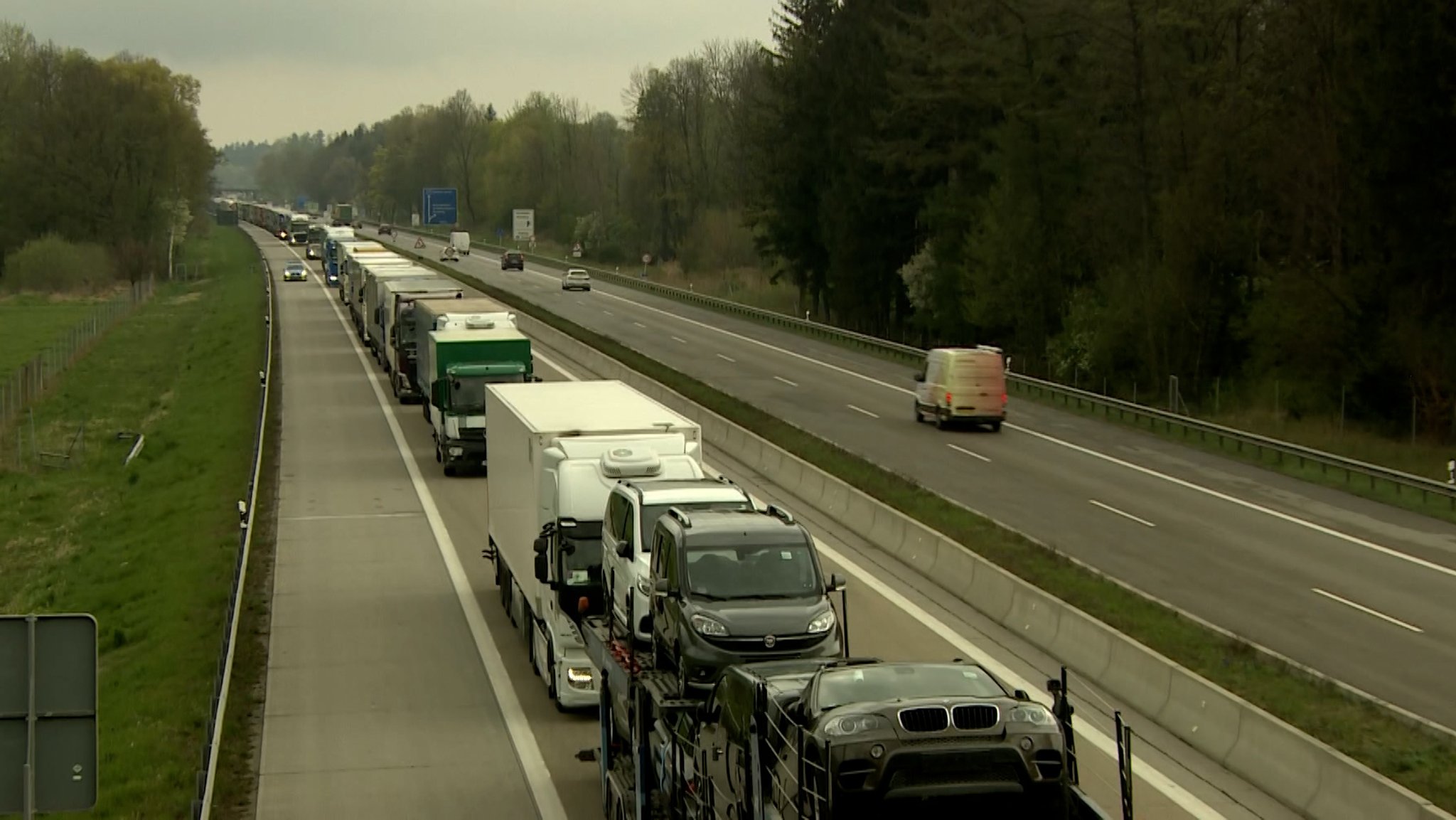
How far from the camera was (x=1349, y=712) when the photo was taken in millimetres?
17156

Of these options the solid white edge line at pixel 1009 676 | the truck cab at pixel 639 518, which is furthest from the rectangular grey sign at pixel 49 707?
the truck cab at pixel 639 518

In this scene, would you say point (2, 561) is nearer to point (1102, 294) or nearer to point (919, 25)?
point (1102, 294)

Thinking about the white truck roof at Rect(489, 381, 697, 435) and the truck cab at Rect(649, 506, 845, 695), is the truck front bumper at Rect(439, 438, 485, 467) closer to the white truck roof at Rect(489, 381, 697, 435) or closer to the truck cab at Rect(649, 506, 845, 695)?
the white truck roof at Rect(489, 381, 697, 435)

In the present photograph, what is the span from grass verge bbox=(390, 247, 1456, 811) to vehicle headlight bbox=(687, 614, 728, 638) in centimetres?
577

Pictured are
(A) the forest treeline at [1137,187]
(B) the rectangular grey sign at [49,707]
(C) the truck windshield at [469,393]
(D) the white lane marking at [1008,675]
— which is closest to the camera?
(B) the rectangular grey sign at [49,707]

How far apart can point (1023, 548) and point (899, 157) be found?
1858 inches

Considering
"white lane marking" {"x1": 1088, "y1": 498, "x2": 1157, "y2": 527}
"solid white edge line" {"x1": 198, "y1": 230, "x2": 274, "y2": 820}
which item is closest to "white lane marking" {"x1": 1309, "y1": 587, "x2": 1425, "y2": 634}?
"white lane marking" {"x1": 1088, "y1": 498, "x2": 1157, "y2": 527}

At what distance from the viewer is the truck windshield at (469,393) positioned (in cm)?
3616

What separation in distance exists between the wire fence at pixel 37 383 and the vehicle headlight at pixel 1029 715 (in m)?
42.3

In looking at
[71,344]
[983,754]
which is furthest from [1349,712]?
[71,344]

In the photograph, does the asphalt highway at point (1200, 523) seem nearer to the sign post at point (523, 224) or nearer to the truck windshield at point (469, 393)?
the truck windshield at point (469, 393)

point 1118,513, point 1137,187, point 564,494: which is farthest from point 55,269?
point 564,494

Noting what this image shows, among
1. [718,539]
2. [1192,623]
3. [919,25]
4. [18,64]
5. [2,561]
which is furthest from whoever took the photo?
[18,64]

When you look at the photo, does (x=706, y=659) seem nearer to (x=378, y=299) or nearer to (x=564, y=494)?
(x=564, y=494)
